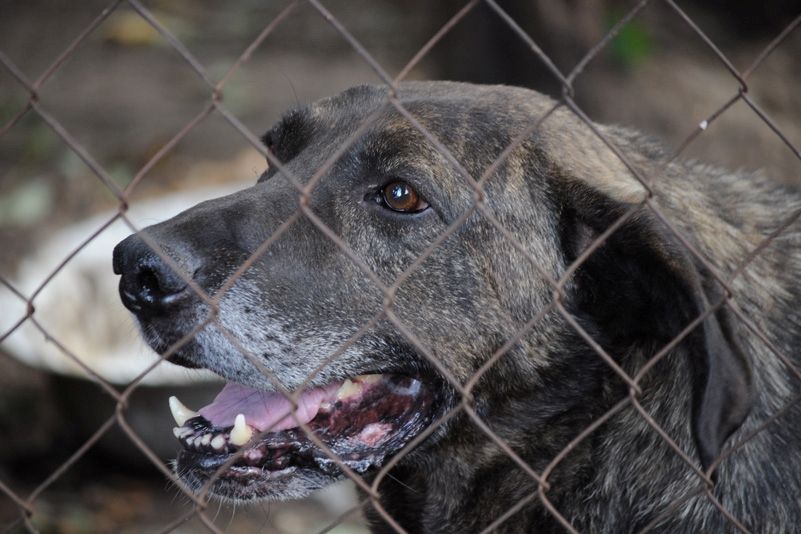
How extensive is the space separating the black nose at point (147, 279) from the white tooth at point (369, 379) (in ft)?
2.09

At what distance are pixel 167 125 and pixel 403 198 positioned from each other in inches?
212

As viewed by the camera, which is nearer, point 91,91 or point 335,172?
point 335,172

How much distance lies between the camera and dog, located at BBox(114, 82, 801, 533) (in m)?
2.82

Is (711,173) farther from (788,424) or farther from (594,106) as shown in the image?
(594,106)

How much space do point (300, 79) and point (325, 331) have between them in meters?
5.88

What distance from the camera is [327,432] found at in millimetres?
2955

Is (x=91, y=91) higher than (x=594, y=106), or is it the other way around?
(x=91, y=91)

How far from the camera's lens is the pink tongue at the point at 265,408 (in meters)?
2.96

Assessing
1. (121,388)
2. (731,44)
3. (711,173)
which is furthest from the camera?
(731,44)

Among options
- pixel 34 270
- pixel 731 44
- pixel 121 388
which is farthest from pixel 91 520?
pixel 731 44

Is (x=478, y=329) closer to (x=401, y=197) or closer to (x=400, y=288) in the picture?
(x=400, y=288)

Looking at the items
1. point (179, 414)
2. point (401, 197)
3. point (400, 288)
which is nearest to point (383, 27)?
point (401, 197)

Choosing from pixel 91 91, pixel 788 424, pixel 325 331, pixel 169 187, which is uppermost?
pixel 91 91

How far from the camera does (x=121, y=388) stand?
189 inches
